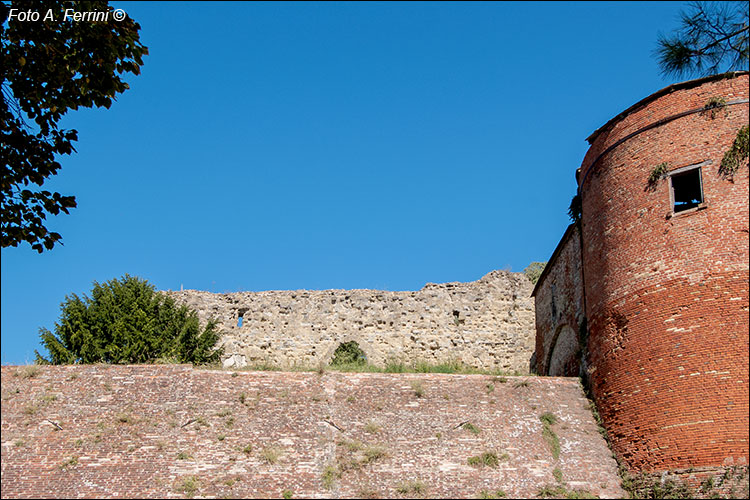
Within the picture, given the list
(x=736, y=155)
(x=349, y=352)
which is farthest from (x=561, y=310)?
(x=349, y=352)

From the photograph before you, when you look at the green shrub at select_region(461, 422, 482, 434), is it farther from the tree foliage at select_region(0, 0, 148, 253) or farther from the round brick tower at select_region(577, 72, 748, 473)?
the tree foliage at select_region(0, 0, 148, 253)

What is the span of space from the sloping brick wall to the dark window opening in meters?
4.56

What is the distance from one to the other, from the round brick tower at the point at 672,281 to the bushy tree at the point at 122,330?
10.6m

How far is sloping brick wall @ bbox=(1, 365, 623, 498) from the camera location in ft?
51.7

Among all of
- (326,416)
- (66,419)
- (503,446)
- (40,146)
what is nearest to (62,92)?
(40,146)

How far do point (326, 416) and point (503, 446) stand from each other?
11.7ft

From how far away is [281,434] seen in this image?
1692 centimetres

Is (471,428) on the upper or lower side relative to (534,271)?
lower

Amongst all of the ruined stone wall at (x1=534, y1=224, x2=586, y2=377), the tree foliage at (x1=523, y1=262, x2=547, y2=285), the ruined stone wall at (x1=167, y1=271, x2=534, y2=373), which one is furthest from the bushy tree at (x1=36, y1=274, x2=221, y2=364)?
the tree foliage at (x1=523, y1=262, x2=547, y2=285)

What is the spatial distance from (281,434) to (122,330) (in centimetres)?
700

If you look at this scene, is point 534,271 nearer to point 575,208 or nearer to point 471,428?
point 575,208

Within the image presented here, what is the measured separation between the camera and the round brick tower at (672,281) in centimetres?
1588

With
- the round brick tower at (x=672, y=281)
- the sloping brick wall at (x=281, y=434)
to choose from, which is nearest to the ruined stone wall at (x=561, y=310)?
the round brick tower at (x=672, y=281)

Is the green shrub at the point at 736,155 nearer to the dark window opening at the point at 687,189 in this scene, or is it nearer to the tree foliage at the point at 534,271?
the dark window opening at the point at 687,189
